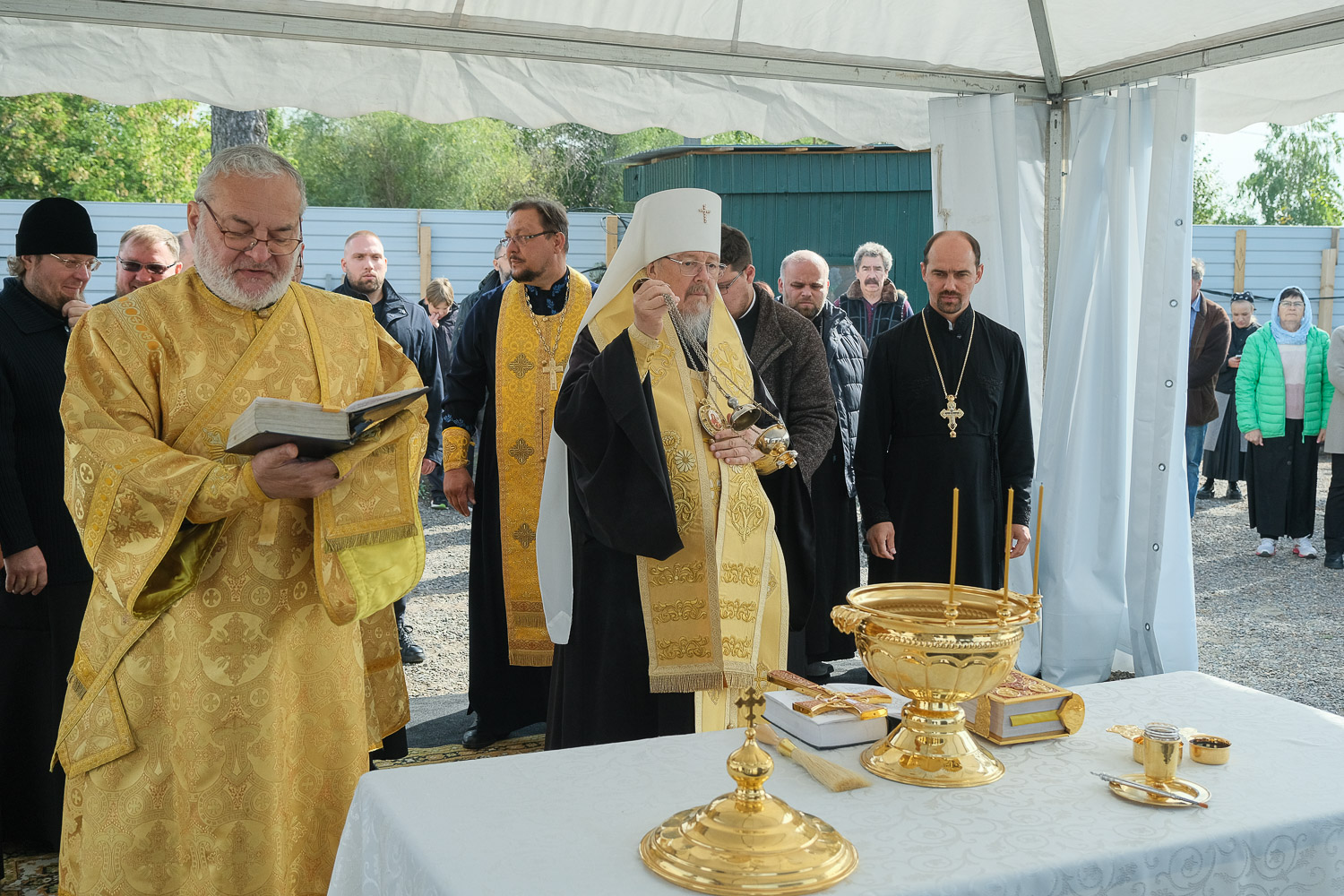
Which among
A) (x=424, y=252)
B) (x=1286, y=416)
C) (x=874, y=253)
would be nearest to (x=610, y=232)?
(x=424, y=252)

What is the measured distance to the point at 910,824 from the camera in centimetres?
164

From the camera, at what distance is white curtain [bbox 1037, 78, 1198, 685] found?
474 centimetres

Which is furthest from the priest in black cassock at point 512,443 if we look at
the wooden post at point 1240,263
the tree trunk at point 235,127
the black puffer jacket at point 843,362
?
the wooden post at point 1240,263

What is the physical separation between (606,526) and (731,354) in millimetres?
720

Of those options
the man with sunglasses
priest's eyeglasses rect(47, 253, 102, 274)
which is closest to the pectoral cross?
the man with sunglasses

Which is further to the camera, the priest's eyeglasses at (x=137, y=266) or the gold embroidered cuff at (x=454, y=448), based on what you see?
the gold embroidered cuff at (x=454, y=448)

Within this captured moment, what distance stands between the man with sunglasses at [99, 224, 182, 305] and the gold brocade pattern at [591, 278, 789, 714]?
172cm

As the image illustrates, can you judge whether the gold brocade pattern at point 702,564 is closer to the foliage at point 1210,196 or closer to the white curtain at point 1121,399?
the white curtain at point 1121,399

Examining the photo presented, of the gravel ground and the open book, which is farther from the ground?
the open book

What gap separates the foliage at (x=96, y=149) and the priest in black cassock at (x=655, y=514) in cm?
2744

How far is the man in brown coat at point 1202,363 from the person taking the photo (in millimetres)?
9164

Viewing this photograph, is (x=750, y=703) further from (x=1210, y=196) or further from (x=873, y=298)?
(x=1210, y=196)

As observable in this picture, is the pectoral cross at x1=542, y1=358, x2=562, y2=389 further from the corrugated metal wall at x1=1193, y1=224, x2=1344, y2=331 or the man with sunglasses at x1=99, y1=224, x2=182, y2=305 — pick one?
the corrugated metal wall at x1=1193, y1=224, x2=1344, y2=331

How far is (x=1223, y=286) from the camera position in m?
17.1
